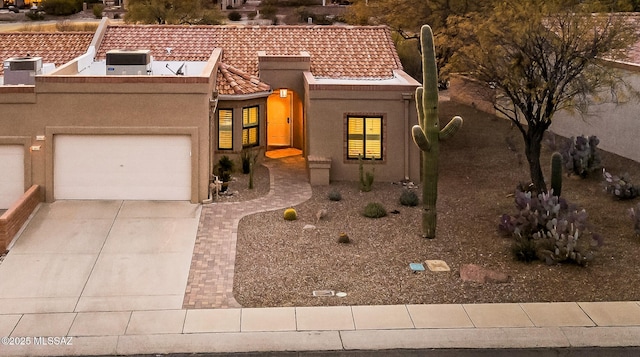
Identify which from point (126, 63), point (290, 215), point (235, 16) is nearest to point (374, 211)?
point (290, 215)

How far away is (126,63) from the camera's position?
78.4ft

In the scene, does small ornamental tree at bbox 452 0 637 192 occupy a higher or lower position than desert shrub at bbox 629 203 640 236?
higher

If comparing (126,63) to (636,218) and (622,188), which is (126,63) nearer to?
(622,188)

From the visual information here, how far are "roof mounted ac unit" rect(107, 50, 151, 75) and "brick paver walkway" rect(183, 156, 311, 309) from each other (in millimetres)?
5429

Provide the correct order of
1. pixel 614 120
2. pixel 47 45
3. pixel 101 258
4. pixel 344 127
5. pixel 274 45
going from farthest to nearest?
pixel 274 45
pixel 47 45
pixel 614 120
pixel 344 127
pixel 101 258

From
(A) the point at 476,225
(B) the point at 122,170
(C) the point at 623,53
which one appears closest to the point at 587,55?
(C) the point at 623,53

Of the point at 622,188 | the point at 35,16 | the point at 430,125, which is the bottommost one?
the point at 622,188

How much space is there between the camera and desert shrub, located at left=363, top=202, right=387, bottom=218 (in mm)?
19656

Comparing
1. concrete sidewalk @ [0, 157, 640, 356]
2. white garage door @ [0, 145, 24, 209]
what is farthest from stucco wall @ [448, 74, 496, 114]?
concrete sidewalk @ [0, 157, 640, 356]

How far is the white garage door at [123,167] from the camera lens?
2052cm

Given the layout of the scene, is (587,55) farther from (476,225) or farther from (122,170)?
(122,170)

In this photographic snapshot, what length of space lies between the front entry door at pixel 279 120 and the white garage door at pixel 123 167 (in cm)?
778

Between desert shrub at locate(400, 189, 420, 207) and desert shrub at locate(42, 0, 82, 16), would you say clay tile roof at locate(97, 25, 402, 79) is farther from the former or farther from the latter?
desert shrub at locate(42, 0, 82, 16)

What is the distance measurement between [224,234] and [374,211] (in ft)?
13.4
